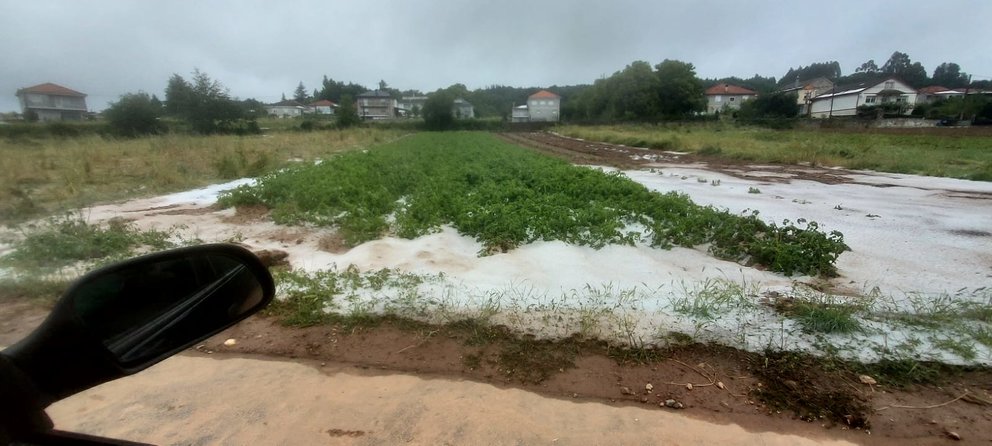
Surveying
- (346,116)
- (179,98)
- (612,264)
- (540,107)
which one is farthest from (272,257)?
(540,107)

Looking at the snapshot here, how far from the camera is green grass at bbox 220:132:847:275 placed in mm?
5824

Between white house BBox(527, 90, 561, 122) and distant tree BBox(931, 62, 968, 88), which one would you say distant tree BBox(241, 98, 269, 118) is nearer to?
white house BBox(527, 90, 561, 122)

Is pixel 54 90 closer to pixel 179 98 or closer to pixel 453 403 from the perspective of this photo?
pixel 179 98

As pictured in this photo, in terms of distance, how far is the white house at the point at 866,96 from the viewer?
60.6 m

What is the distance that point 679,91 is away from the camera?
57.5 metres

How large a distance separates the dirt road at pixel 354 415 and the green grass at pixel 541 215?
305 cm

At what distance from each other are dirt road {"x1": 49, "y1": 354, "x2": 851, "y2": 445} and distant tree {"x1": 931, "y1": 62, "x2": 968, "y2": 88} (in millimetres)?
110023

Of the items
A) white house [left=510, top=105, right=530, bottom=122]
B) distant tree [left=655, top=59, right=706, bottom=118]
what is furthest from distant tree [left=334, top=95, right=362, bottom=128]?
white house [left=510, top=105, right=530, bottom=122]

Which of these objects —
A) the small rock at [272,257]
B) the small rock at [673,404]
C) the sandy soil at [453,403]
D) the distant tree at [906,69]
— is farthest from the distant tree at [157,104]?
the distant tree at [906,69]

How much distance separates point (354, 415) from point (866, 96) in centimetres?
7596

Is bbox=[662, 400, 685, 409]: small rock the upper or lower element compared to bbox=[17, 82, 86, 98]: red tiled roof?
lower

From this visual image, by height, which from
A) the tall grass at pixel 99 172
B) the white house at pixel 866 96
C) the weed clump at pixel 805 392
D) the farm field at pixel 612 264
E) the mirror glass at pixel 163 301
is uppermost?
the white house at pixel 866 96

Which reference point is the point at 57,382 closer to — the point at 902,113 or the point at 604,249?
the point at 604,249

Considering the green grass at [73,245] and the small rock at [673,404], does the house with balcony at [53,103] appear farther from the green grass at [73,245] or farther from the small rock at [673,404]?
the small rock at [673,404]
